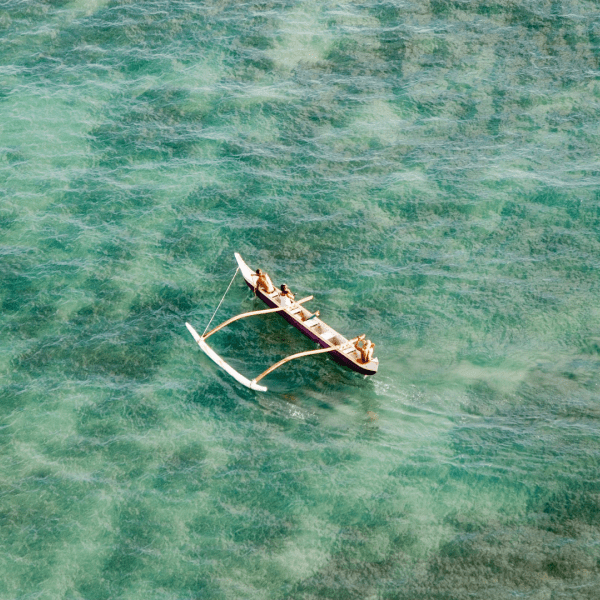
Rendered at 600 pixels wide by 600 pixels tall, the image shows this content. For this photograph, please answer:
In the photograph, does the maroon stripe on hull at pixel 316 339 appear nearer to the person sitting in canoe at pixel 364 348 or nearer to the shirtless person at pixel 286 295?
the person sitting in canoe at pixel 364 348

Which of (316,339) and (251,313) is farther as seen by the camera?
(251,313)

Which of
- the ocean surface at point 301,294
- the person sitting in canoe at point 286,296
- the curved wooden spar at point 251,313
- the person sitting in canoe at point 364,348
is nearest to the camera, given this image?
the ocean surface at point 301,294

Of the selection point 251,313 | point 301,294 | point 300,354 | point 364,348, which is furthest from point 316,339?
point 301,294

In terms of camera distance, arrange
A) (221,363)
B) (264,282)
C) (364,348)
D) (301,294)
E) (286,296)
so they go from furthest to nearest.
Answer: (301,294), (264,282), (286,296), (221,363), (364,348)

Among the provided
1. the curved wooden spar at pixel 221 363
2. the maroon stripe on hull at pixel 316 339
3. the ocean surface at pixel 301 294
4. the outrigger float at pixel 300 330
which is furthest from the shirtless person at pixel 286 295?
the curved wooden spar at pixel 221 363

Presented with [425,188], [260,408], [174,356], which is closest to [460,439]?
[260,408]

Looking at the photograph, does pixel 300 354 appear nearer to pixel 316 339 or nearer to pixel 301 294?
pixel 316 339
